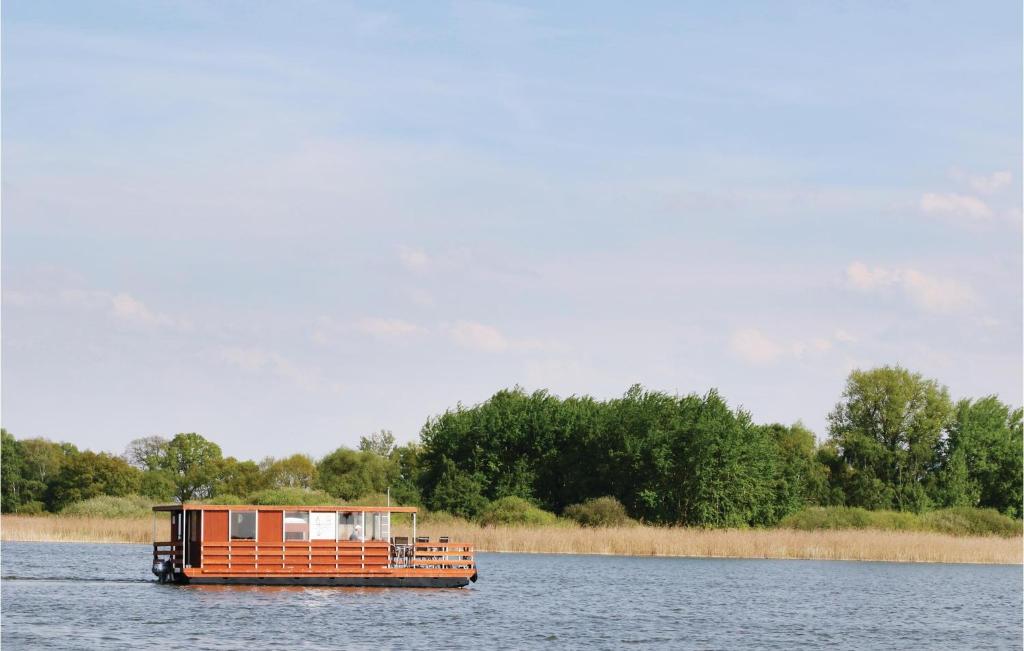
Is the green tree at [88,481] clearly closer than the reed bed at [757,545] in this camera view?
No

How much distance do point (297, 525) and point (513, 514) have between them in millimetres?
46049

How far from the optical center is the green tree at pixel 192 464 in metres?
166

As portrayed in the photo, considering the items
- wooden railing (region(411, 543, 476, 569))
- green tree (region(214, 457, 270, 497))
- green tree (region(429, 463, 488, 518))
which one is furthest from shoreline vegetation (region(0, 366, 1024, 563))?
wooden railing (region(411, 543, 476, 569))

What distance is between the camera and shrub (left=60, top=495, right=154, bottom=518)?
380ft

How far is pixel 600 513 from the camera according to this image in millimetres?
103812

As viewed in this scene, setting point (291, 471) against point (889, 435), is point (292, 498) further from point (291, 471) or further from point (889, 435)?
point (291, 471)

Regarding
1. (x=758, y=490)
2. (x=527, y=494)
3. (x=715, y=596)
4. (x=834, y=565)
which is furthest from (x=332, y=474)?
(x=715, y=596)

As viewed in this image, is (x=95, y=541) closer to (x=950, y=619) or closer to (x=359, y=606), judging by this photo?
(x=359, y=606)

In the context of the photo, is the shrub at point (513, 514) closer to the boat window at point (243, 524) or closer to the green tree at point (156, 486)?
the boat window at point (243, 524)

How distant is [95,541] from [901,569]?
156 feet

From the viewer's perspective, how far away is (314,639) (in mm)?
43750

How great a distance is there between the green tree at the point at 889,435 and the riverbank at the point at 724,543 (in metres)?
36.5

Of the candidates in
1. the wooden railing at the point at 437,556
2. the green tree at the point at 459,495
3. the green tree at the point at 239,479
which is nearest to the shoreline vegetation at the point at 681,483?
the green tree at the point at 459,495

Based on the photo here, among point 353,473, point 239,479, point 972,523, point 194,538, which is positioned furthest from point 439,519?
point 239,479
